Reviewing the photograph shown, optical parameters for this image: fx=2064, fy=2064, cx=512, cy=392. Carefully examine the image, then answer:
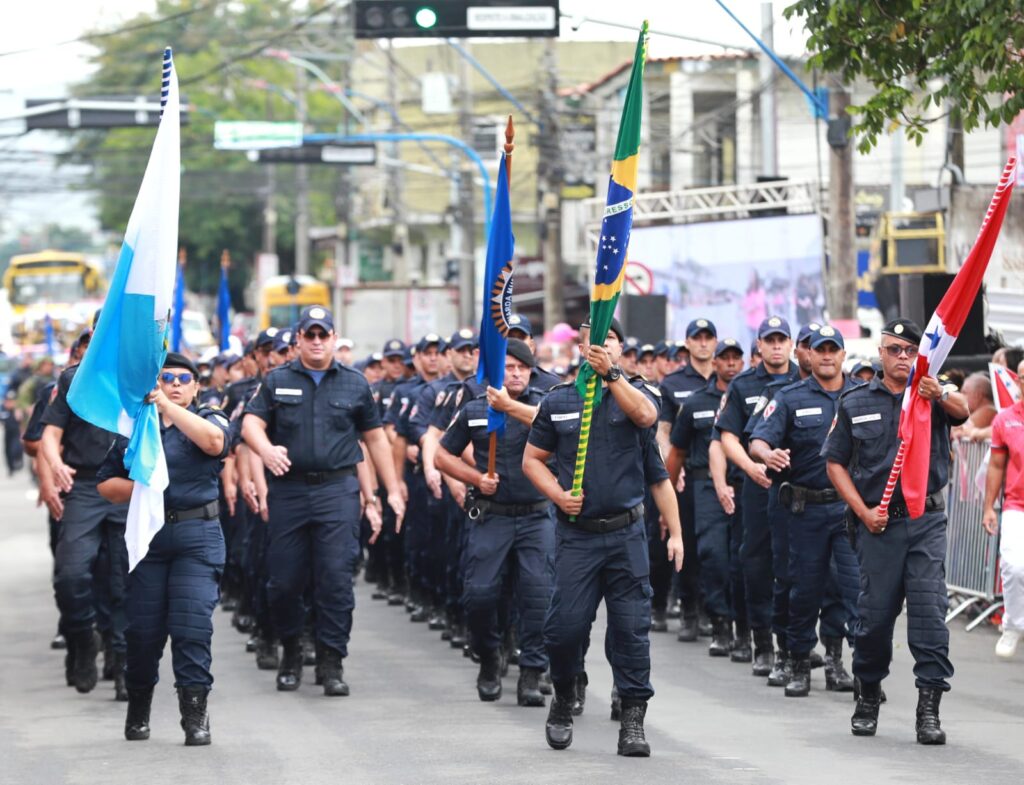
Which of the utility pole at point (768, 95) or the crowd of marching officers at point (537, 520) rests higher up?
the utility pole at point (768, 95)

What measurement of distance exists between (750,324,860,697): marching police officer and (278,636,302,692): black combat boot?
9.37 feet

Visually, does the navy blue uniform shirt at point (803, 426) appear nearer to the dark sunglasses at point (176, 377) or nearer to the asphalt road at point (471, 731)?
the asphalt road at point (471, 731)

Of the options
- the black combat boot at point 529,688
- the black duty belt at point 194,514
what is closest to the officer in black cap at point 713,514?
the black combat boot at point 529,688

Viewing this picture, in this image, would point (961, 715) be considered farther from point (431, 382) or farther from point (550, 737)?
point (431, 382)

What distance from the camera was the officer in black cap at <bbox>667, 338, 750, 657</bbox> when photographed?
1337 centimetres

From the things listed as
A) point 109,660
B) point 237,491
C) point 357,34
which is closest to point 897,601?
point 109,660

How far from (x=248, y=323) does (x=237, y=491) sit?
49194 millimetres

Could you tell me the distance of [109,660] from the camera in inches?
496

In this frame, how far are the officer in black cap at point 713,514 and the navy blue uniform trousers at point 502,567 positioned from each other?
1.82 metres

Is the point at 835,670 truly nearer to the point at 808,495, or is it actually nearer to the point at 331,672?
the point at 808,495

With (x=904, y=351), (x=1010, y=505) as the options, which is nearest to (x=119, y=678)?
(x=904, y=351)

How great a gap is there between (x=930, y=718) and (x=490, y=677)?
281 centimetres

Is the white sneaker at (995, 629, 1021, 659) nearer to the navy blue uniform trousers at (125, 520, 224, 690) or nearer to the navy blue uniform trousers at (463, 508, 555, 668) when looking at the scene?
the navy blue uniform trousers at (463, 508, 555, 668)

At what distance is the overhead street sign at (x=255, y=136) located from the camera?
32.6m
